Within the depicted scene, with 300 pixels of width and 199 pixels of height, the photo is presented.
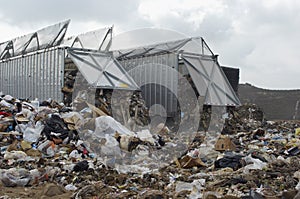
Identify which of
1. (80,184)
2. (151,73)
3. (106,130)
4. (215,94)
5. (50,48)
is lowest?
(80,184)

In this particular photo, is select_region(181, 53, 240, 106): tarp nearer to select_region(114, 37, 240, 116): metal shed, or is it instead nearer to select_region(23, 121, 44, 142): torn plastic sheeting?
select_region(114, 37, 240, 116): metal shed

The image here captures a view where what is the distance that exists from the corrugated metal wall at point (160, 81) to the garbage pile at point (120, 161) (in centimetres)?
196

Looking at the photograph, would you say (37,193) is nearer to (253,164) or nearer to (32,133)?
(32,133)

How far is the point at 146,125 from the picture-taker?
974cm

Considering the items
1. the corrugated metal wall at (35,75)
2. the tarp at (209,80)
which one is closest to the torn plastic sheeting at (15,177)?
the corrugated metal wall at (35,75)

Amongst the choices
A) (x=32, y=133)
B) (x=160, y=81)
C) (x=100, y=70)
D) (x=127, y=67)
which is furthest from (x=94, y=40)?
(x=32, y=133)

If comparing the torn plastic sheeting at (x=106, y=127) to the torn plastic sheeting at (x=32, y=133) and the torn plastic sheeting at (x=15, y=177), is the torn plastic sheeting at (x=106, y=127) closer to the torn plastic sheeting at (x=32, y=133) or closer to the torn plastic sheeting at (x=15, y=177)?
the torn plastic sheeting at (x=32, y=133)

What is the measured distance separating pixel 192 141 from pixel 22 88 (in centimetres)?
742

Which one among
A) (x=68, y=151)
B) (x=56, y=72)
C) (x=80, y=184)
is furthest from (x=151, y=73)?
(x=80, y=184)

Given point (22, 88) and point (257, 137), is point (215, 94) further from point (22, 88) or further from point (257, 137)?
point (22, 88)

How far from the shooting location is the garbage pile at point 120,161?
13.7 feet

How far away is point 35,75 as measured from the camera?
11.9 metres

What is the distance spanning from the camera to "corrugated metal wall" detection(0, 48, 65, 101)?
10719 millimetres

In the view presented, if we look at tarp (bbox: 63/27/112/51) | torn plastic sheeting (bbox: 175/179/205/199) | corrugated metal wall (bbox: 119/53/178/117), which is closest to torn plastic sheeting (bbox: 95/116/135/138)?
torn plastic sheeting (bbox: 175/179/205/199)
